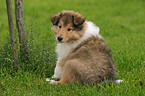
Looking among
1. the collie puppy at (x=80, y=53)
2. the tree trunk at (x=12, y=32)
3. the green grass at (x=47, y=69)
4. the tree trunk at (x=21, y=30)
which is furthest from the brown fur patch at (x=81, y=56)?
the tree trunk at (x=12, y=32)

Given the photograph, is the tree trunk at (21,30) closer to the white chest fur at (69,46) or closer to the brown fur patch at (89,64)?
the white chest fur at (69,46)

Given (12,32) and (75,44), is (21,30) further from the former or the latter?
(75,44)

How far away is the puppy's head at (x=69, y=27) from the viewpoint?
4.57m

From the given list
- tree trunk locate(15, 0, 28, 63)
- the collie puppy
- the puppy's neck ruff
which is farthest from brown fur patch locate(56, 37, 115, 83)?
tree trunk locate(15, 0, 28, 63)

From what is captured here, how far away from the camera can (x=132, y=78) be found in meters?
4.73

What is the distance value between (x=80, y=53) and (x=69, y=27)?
0.57 metres

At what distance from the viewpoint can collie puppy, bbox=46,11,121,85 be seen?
4.20m

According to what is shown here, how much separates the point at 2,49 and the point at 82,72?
2.15 meters

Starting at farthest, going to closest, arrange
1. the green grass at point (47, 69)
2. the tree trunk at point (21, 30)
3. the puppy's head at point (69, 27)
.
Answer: the tree trunk at point (21, 30) → the puppy's head at point (69, 27) → the green grass at point (47, 69)

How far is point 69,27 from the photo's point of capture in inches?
181

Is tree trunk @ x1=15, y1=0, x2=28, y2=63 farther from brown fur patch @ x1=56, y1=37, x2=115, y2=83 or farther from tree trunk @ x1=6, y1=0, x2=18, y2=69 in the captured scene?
brown fur patch @ x1=56, y1=37, x2=115, y2=83

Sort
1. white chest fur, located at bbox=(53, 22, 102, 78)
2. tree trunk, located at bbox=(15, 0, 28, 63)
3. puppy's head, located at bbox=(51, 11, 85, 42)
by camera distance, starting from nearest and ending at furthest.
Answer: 1. puppy's head, located at bbox=(51, 11, 85, 42)
2. white chest fur, located at bbox=(53, 22, 102, 78)
3. tree trunk, located at bbox=(15, 0, 28, 63)

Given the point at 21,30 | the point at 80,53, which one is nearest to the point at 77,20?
the point at 80,53

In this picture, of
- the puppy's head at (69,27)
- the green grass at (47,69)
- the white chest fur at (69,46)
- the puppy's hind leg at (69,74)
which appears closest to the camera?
the green grass at (47,69)
